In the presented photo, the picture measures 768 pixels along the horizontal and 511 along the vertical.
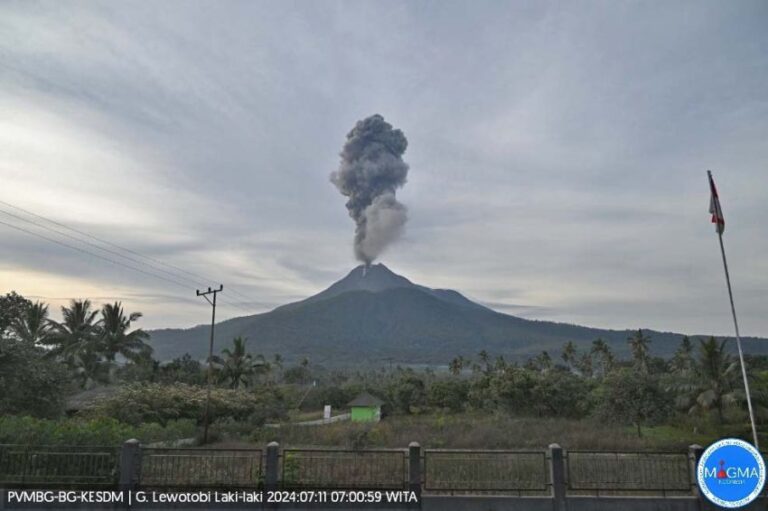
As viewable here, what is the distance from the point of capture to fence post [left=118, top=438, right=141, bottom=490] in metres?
11.4

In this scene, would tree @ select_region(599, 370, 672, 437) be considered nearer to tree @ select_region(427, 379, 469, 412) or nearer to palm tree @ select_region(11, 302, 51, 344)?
tree @ select_region(427, 379, 469, 412)

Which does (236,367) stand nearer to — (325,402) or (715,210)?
(325,402)

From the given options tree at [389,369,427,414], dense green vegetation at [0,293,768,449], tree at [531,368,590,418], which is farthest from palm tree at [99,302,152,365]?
tree at [531,368,590,418]

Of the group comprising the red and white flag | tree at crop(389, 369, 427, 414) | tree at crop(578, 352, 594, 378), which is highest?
the red and white flag

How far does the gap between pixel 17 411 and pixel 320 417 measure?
75.0ft

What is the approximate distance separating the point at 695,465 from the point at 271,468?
8877 millimetres

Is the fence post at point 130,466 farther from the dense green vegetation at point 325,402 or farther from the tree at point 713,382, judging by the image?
the tree at point 713,382

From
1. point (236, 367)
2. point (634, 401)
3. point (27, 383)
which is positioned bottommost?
point (634, 401)

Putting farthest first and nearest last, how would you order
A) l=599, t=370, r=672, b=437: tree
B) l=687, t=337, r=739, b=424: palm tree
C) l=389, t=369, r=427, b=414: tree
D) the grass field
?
l=389, t=369, r=427, b=414: tree < l=599, t=370, r=672, b=437: tree < l=687, t=337, r=739, b=424: palm tree < the grass field

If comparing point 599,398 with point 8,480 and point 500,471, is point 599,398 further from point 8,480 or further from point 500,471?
point 8,480

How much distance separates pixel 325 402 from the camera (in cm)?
4828

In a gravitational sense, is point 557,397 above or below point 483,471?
above

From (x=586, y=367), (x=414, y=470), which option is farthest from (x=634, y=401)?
(x=586, y=367)

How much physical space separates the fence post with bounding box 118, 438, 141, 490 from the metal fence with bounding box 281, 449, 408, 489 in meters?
3.15
